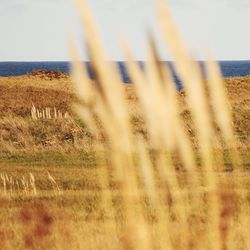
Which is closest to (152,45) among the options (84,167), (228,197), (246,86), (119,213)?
(228,197)

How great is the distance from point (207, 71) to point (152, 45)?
36cm

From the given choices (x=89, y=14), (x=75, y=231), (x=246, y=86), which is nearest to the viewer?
(x=89, y=14)

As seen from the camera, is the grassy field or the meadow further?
the grassy field

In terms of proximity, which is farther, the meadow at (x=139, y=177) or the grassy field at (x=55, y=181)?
the grassy field at (x=55, y=181)

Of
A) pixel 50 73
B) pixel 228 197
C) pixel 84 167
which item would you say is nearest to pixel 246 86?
pixel 50 73

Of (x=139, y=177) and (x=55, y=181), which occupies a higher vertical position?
(x=55, y=181)

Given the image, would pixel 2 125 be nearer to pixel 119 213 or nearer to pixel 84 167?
pixel 84 167

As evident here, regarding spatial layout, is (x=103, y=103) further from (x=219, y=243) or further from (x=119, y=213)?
(x=119, y=213)

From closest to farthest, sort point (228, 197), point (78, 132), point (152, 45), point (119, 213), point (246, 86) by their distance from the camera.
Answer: point (152, 45) < point (228, 197) < point (119, 213) < point (78, 132) < point (246, 86)

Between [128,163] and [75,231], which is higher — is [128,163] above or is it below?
above

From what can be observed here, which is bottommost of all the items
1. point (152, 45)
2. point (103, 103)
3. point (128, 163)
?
point (128, 163)

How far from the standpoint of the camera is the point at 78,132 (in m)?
24.4

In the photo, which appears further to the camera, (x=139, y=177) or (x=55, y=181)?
(x=139, y=177)

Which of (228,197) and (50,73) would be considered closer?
(228,197)
